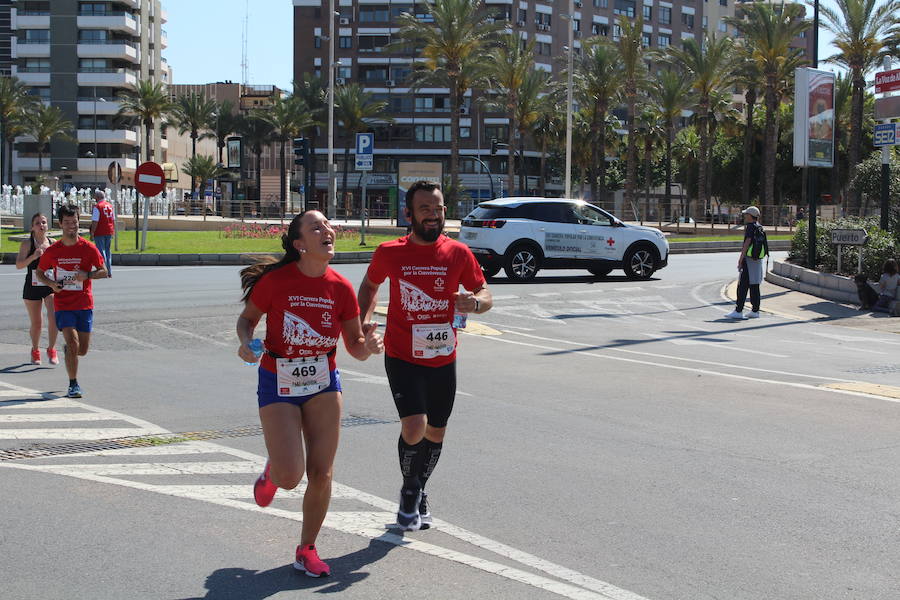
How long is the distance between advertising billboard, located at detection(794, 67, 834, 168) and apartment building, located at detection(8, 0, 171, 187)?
274 feet

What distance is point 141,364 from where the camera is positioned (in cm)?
1231

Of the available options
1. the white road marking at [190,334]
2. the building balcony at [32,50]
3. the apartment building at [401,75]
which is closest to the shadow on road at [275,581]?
the white road marking at [190,334]

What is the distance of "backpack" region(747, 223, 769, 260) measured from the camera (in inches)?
688

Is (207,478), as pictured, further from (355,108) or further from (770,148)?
(355,108)

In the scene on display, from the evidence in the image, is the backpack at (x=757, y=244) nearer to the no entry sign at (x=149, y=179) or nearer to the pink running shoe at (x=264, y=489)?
the pink running shoe at (x=264, y=489)

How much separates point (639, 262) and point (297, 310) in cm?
2024

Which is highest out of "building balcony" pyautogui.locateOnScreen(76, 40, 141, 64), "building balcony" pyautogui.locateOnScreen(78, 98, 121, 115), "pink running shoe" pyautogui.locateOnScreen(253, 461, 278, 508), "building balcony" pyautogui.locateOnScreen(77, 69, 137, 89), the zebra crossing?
"building balcony" pyautogui.locateOnScreen(76, 40, 141, 64)

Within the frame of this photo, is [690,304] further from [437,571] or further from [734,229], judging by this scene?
[734,229]

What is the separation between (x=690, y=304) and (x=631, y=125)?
1534 inches

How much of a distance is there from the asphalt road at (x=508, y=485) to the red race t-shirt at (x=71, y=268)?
0.85 meters

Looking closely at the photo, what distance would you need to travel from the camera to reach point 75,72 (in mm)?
98938

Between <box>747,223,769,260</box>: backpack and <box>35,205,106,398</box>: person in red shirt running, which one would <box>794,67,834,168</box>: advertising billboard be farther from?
<box>35,205,106,398</box>: person in red shirt running

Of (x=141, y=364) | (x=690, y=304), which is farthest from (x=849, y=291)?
(x=141, y=364)

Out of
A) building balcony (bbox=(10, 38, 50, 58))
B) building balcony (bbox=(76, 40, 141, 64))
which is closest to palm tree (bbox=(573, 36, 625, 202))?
building balcony (bbox=(76, 40, 141, 64))
